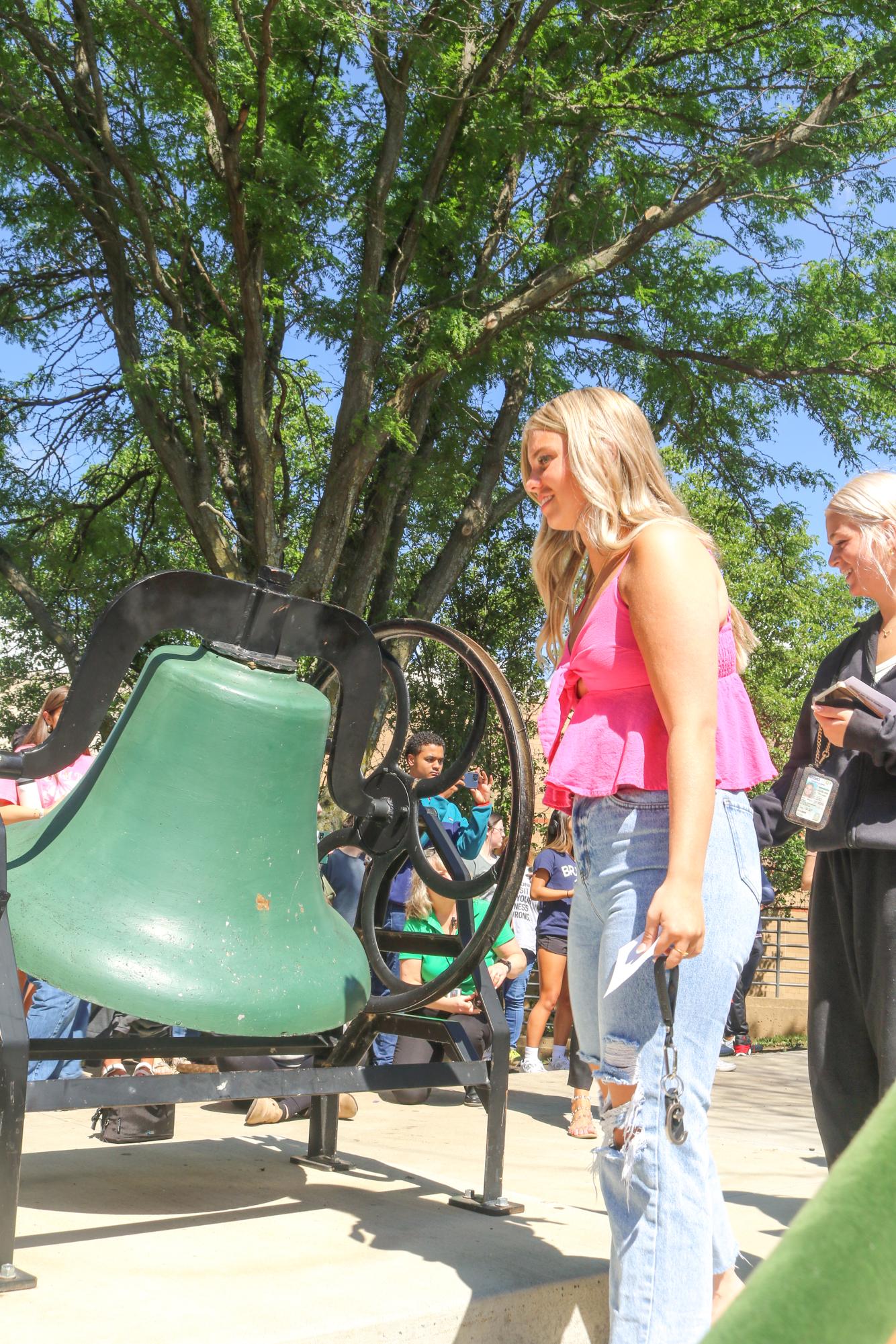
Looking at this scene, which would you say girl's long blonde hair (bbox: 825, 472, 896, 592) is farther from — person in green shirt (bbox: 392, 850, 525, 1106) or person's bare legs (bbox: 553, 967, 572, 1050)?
person's bare legs (bbox: 553, 967, 572, 1050)

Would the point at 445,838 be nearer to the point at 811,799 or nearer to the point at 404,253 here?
the point at 811,799

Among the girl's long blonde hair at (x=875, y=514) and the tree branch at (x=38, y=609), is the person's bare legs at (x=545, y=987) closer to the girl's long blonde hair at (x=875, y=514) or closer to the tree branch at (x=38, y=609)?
the tree branch at (x=38, y=609)

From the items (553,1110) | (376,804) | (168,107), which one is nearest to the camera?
(376,804)

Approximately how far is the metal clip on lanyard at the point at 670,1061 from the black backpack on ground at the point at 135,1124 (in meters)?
2.11

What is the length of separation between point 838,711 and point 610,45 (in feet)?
26.9

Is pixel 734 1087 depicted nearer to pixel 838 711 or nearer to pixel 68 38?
pixel 838 711

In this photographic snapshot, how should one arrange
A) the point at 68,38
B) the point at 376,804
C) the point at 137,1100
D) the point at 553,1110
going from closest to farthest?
the point at 137,1100
the point at 376,804
the point at 553,1110
the point at 68,38

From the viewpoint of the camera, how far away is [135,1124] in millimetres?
3629

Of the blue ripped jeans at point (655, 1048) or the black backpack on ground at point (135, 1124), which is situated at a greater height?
the blue ripped jeans at point (655, 1048)

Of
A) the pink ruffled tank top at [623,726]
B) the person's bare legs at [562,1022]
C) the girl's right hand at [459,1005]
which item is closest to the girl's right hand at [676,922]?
the pink ruffled tank top at [623,726]

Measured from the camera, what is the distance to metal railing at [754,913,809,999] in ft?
42.2

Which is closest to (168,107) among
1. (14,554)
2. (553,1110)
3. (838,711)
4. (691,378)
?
(14,554)

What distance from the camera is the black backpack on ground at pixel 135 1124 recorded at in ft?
11.8

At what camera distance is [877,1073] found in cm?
257
